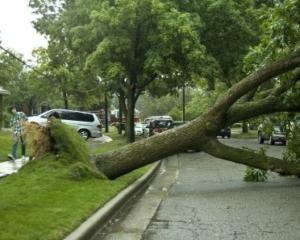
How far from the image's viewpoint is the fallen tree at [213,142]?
1344 centimetres

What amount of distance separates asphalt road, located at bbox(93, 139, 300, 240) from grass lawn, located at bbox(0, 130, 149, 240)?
1.71ft

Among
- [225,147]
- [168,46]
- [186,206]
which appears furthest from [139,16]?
[186,206]

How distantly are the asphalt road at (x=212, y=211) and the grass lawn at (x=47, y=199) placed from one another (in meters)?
0.52

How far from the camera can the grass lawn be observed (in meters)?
7.35

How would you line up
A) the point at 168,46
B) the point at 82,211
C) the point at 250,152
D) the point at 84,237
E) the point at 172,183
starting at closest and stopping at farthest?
the point at 84,237 < the point at 82,211 < the point at 250,152 < the point at 172,183 < the point at 168,46

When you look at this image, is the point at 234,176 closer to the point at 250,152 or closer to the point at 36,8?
the point at 250,152

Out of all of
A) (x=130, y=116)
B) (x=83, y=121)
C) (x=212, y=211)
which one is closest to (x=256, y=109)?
(x=212, y=211)

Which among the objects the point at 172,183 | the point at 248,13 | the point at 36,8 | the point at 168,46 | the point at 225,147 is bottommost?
the point at 172,183

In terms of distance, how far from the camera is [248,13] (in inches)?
1209

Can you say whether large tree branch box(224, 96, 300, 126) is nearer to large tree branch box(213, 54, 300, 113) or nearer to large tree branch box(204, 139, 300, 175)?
large tree branch box(213, 54, 300, 113)

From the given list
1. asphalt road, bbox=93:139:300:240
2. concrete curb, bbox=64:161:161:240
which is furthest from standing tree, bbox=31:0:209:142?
concrete curb, bbox=64:161:161:240

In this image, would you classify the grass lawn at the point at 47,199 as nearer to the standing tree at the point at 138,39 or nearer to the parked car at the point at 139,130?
the standing tree at the point at 138,39

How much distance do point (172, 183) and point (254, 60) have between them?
373 centimetres

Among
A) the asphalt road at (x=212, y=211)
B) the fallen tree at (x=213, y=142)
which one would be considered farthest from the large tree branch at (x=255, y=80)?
the asphalt road at (x=212, y=211)
